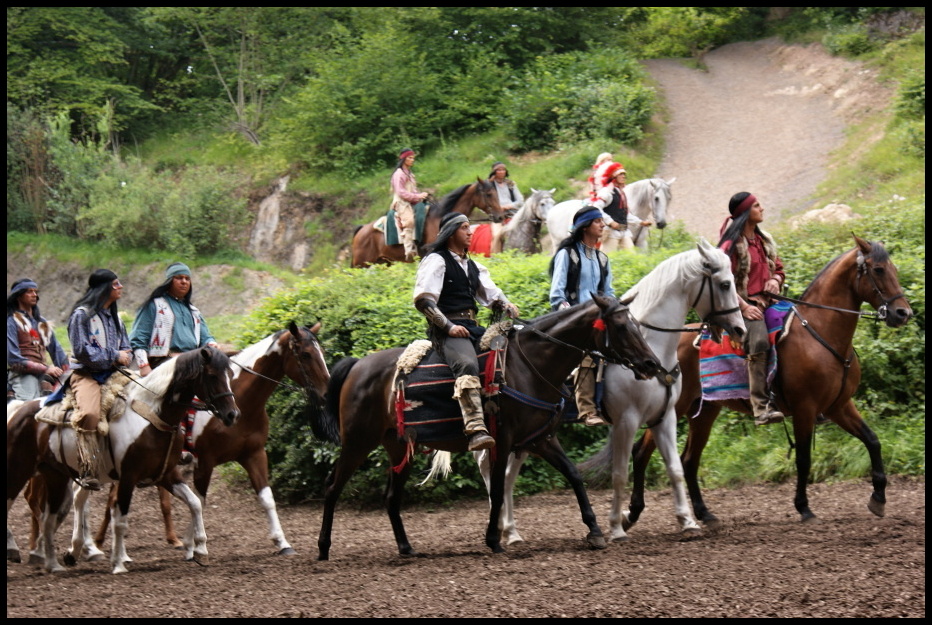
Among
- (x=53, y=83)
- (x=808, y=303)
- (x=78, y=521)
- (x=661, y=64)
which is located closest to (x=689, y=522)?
(x=808, y=303)

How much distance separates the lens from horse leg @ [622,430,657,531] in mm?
9094

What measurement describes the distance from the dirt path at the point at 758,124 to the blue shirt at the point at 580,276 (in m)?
12.8

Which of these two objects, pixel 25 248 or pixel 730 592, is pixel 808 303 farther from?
pixel 25 248

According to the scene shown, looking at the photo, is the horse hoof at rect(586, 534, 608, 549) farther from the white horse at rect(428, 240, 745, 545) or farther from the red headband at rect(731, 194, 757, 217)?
the red headband at rect(731, 194, 757, 217)

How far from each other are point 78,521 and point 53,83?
2969 centimetres

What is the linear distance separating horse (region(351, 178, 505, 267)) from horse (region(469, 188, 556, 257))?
39 centimetres

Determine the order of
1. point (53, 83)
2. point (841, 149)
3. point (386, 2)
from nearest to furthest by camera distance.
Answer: point (841, 149), point (386, 2), point (53, 83)

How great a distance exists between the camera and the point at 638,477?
30.6 ft

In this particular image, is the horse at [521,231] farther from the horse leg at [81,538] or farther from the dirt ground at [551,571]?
the horse leg at [81,538]

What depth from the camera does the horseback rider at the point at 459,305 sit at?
8.02 m

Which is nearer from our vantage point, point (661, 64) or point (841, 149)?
point (841, 149)

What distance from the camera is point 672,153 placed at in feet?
92.3

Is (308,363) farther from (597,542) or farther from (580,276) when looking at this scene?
Result: (597,542)

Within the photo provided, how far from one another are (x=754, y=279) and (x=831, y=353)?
940 mm
